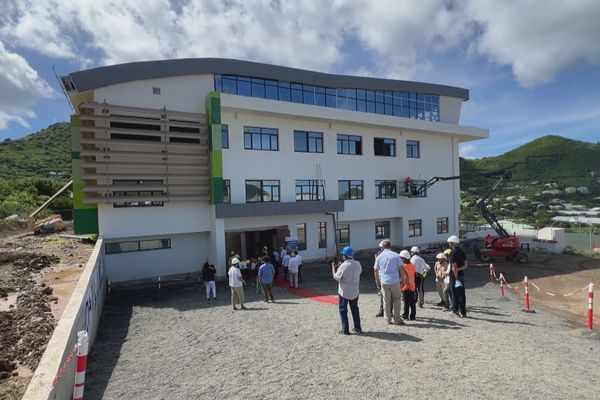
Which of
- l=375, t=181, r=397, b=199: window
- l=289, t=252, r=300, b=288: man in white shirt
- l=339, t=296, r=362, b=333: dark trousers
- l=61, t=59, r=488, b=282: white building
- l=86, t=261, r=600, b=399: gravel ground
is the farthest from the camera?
l=375, t=181, r=397, b=199: window

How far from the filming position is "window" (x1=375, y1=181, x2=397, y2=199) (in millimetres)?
24844

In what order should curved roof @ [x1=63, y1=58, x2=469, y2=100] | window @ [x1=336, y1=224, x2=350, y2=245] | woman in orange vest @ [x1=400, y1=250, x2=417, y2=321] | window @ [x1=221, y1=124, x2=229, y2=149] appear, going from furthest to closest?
window @ [x1=336, y1=224, x2=350, y2=245]
window @ [x1=221, y1=124, x2=229, y2=149]
curved roof @ [x1=63, y1=58, x2=469, y2=100]
woman in orange vest @ [x1=400, y1=250, x2=417, y2=321]

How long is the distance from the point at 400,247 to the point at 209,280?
16862 mm

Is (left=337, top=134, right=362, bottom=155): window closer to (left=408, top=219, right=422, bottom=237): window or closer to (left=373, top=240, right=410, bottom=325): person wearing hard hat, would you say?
(left=408, top=219, right=422, bottom=237): window

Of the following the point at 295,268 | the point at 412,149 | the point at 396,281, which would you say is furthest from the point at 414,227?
the point at 396,281

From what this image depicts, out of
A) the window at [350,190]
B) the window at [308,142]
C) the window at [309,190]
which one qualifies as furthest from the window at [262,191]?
the window at [350,190]

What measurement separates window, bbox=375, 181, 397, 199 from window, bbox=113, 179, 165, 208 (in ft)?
46.5

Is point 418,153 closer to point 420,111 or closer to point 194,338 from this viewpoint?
point 420,111

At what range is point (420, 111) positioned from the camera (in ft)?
87.1

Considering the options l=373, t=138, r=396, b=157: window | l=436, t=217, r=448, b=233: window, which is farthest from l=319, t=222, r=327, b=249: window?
l=436, t=217, r=448, b=233: window

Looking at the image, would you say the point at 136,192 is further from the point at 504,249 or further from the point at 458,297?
the point at 504,249

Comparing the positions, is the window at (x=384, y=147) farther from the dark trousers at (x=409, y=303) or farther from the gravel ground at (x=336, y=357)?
the dark trousers at (x=409, y=303)

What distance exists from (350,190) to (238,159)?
8087mm

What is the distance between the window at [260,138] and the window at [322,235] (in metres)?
5.66
